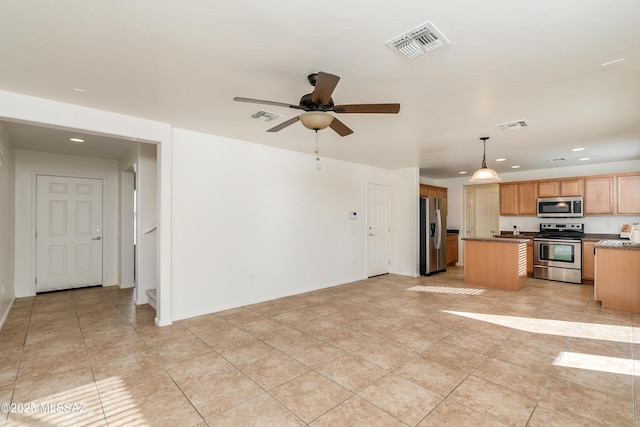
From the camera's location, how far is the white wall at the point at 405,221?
6.84 metres

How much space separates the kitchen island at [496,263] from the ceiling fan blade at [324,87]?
497 centimetres

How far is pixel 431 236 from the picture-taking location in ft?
23.3

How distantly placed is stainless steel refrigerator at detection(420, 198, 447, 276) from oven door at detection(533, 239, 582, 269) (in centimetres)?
193

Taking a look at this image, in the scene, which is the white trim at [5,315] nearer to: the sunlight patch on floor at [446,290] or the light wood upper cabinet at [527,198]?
the sunlight patch on floor at [446,290]

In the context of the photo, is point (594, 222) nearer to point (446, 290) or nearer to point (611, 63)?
point (446, 290)

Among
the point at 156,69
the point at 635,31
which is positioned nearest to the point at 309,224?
the point at 156,69

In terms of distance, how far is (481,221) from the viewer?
8555 millimetres

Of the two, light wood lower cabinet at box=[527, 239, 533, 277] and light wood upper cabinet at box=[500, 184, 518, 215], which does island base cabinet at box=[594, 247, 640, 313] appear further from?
light wood upper cabinet at box=[500, 184, 518, 215]

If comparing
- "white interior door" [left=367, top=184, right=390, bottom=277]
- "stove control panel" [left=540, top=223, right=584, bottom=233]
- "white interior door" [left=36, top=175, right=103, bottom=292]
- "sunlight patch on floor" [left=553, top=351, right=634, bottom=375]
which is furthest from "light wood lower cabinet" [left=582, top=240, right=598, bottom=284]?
"white interior door" [left=36, top=175, right=103, bottom=292]

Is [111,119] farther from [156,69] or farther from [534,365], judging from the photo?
[534,365]

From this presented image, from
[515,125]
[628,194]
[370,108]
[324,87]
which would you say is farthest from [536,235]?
[324,87]

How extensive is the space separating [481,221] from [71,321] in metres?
9.28

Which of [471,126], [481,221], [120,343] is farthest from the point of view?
[481,221]

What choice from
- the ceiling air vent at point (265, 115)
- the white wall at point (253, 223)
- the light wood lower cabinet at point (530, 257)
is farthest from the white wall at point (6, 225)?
the light wood lower cabinet at point (530, 257)
